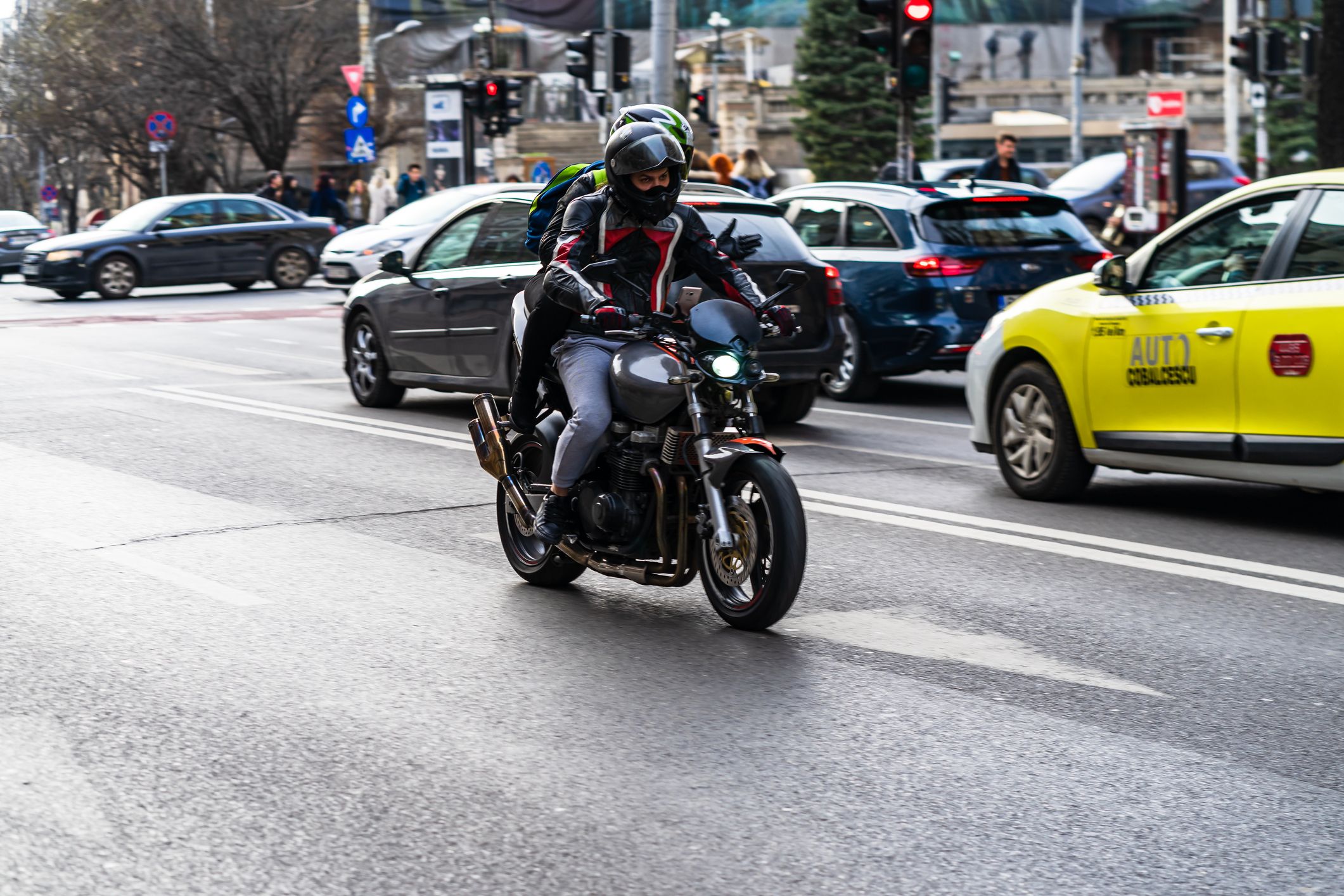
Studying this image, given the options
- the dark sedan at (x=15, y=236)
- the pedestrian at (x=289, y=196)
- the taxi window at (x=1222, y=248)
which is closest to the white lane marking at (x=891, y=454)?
the taxi window at (x=1222, y=248)

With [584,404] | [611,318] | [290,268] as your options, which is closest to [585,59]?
[290,268]

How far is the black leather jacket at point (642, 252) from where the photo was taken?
20.4 feet

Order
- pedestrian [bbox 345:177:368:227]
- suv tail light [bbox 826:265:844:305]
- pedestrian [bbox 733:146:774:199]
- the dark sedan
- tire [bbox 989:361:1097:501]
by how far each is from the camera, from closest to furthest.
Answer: tire [bbox 989:361:1097:501]
suv tail light [bbox 826:265:844:305]
pedestrian [bbox 733:146:774:199]
the dark sedan
pedestrian [bbox 345:177:368:227]

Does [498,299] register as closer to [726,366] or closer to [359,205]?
[726,366]

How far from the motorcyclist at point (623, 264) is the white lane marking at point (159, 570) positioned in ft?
3.69

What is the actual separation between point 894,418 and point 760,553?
7.30 meters

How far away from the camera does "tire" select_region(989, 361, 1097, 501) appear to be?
9008mm

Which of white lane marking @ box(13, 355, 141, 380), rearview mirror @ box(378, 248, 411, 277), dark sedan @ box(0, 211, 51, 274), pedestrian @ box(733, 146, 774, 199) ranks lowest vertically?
white lane marking @ box(13, 355, 141, 380)

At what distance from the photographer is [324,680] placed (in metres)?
5.49

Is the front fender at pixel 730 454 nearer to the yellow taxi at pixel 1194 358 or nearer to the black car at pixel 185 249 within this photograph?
the yellow taxi at pixel 1194 358

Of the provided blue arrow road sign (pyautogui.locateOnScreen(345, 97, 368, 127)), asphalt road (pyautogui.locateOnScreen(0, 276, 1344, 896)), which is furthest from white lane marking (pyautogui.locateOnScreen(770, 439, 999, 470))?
blue arrow road sign (pyautogui.locateOnScreen(345, 97, 368, 127))

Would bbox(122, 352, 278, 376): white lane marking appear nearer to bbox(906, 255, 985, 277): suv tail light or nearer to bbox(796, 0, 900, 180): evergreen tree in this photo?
bbox(906, 255, 985, 277): suv tail light

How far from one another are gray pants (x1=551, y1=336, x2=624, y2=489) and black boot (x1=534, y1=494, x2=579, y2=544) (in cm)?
12

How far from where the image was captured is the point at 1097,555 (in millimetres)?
7586
